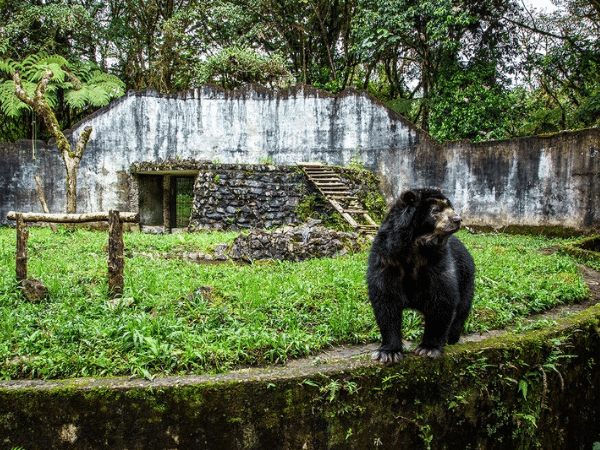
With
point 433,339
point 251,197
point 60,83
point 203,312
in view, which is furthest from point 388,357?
point 60,83

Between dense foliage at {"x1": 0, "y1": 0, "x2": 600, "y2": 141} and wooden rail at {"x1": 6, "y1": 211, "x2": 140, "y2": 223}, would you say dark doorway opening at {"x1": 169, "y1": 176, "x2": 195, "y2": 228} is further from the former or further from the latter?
wooden rail at {"x1": 6, "y1": 211, "x2": 140, "y2": 223}

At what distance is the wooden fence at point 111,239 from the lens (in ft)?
15.3

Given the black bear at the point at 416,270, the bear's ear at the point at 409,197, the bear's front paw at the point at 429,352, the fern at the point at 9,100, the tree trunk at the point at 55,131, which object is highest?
the fern at the point at 9,100

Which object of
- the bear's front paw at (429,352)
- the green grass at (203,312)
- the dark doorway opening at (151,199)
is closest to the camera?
the bear's front paw at (429,352)

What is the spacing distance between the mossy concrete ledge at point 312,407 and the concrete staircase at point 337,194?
8.00 meters

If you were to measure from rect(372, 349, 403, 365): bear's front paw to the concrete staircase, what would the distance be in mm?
8333

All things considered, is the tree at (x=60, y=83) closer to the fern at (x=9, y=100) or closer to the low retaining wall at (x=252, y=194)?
the fern at (x=9, y=100)

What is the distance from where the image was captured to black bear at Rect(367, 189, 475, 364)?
258 centimetres

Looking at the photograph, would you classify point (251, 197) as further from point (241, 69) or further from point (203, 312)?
point (203, 312)

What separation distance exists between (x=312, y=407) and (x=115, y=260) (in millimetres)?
2870

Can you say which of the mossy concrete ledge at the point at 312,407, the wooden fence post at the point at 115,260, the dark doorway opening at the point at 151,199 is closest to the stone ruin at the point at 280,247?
the wooden fence post at the point at 115,260

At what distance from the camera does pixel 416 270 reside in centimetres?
269

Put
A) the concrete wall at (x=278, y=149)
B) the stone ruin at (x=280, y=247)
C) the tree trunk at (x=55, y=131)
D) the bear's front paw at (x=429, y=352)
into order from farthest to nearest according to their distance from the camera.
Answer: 1. the concrete wall at (x=278, y=149)
2. the tree trunk at (x=55, y=131)
3. the stone ruin at (x=280, y=247)
4. the bear's front paw at (x=429, y=352)

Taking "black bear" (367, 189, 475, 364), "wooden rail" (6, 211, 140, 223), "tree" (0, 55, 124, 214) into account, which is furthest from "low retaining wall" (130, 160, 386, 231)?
"black bear" (367, 189, 475, 364)
